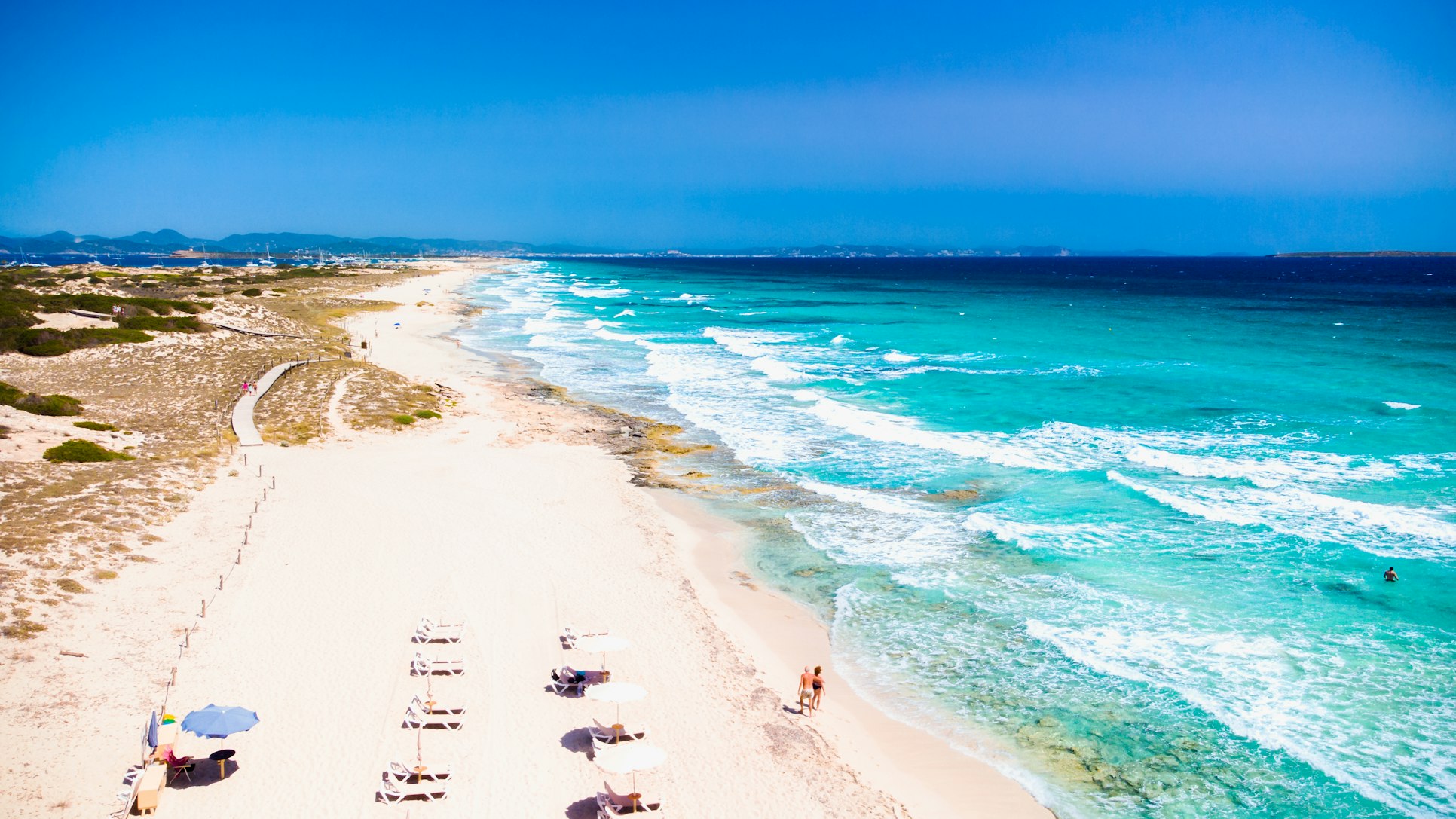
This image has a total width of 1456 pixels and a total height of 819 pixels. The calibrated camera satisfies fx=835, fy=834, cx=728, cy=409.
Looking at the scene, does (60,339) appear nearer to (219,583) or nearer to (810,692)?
(219,583)

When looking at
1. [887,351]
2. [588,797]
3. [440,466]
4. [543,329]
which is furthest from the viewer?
[543,329]

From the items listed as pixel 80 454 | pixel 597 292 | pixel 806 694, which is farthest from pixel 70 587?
pixel 597 292

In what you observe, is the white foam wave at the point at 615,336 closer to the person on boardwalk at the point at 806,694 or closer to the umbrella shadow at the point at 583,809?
the person on boardwalk at the point at 806,694

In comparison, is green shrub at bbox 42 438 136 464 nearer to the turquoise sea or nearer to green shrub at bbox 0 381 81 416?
green shrub at bbox 0 381 81 416

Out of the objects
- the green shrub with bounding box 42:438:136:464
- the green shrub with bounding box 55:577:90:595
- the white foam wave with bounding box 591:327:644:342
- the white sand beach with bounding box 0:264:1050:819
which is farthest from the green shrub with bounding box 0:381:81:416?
the white foam wave with bounding box 591:327:644:342

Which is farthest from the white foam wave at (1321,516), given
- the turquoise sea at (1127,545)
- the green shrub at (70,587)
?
the green shrub at (70,587)

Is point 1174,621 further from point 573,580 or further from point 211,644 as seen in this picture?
point 211,644

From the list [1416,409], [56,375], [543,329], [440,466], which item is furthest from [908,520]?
[543,329]

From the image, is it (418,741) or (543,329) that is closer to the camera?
(418,741)
